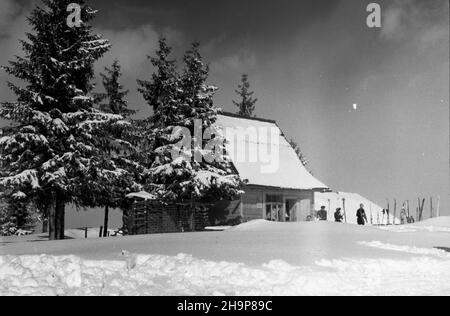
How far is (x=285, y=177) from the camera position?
32.9 meters

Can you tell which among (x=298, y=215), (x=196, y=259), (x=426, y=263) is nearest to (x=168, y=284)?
(x=196, y=259)

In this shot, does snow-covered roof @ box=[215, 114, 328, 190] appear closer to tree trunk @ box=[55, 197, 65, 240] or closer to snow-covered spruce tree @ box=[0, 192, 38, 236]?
tree trunk @ box=[55, 197, 65, 240]

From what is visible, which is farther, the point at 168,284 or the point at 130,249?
the point at 130,249

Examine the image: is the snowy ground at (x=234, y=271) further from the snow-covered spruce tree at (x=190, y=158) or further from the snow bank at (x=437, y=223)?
the snow bank at (x=437, y=223)

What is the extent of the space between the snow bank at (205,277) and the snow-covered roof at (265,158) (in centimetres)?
1955

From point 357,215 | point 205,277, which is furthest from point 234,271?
point 357,215

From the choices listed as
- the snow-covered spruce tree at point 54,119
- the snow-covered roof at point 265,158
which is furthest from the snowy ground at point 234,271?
the snow-covered roof at point 265,158

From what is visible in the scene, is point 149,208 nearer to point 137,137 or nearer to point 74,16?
point 137,137

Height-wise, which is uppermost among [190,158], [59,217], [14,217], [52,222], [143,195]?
[190,158]

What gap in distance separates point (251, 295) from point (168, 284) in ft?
5.36

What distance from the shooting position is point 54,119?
20.4 metres

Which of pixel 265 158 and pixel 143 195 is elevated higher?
pixel 265 158

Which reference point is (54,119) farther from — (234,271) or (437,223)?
(437,223)

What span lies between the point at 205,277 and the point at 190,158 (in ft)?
54.6
